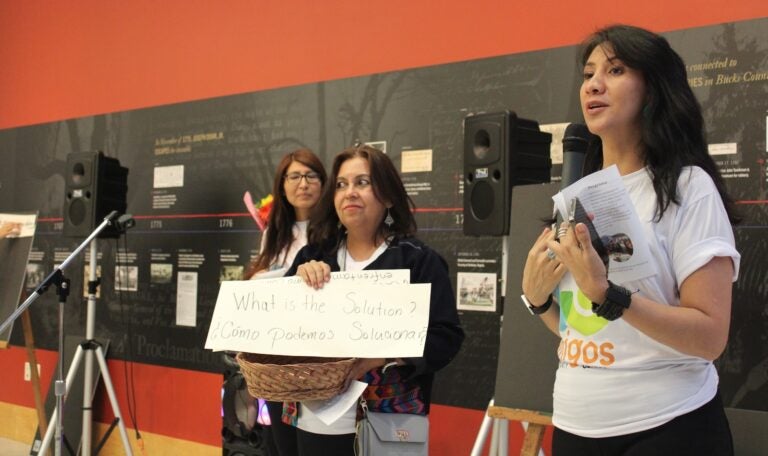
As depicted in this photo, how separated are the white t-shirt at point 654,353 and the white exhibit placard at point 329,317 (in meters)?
0.62

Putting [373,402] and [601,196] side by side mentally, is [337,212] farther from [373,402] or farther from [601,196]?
[601,196]

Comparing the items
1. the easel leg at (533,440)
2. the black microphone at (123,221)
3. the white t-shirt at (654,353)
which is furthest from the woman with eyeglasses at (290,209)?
the white t-shirt at (654,353)

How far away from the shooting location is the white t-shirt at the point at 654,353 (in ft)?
4.50

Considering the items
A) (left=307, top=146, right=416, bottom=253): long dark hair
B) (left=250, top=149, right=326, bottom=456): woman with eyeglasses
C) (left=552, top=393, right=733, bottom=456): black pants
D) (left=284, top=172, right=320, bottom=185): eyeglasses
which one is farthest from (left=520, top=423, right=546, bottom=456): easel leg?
(left=284, top=172, right=320, bottom=185): eyeglasses

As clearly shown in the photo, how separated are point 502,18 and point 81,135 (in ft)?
10.8

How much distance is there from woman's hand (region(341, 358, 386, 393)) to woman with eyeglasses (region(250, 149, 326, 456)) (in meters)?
1.20

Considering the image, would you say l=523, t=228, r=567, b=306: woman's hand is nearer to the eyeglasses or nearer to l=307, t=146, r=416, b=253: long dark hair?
l=307, t=146, r=416, b=253: long dark hair

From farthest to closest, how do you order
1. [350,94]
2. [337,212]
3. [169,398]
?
[169,398] → [350,94] → [337,212]

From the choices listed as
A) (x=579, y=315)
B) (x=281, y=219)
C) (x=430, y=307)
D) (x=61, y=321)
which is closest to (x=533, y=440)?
(x=430, y=307)

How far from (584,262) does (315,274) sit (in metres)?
1.08

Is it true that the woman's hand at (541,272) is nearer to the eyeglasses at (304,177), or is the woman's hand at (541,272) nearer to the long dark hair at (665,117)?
the long dark hair at (665,117)

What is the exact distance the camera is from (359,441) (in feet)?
6.86

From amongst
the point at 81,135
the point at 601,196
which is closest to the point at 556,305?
the point at 601,196

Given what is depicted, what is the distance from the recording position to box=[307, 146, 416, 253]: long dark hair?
2.43 m
